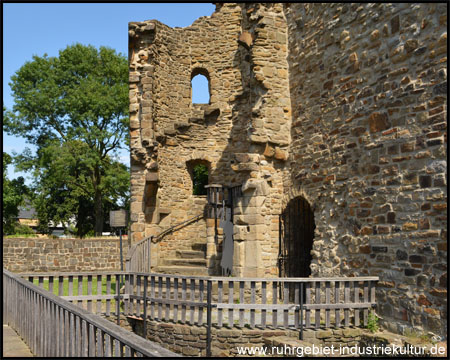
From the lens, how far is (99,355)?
390 centimetres

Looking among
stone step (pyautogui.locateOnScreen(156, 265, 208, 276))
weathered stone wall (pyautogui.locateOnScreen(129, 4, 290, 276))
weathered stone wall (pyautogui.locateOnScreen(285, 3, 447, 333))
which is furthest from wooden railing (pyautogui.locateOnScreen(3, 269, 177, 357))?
weathered stone wall (pyautogui.locateOnScreen(129, 4, 290, 276))

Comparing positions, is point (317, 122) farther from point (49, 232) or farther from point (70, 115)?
point (49, 232)

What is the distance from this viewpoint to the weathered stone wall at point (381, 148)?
22.9 feet

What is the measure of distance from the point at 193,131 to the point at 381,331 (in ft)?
31.6

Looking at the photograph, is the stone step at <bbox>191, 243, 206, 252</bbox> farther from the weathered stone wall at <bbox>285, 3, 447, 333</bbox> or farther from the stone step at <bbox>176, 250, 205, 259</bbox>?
the weathered stone wall at <bbox>285, 3, 447, 333</bbox>

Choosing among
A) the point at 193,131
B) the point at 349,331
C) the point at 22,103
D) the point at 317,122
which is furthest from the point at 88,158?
the point at 349,331

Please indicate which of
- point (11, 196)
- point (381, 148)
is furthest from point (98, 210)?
point (381, 148)

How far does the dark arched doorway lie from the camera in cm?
1102

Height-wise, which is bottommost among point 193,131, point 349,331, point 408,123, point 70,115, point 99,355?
point 349,331

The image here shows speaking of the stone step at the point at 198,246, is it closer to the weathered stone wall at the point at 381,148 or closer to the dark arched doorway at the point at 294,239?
the dark arched doorway at the point at 294,239

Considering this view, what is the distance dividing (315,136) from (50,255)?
549 inches

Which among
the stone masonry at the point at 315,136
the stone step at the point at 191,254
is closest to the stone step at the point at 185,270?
the stone masonry at the point at 315,136

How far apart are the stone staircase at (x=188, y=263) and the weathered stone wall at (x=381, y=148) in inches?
149

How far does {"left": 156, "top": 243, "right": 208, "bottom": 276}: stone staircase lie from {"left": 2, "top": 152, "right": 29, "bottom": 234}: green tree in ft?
59.5
